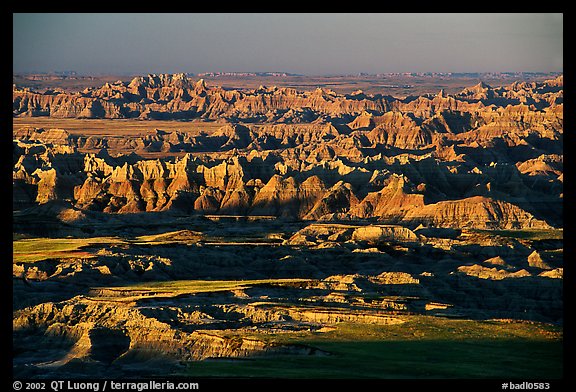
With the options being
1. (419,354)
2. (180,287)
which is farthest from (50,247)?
(419,354)

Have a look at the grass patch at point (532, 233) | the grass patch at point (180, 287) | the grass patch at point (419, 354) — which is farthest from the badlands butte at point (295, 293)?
the grass patch at point (532, 233)

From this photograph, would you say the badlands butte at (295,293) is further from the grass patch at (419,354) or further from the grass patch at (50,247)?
the grass patch at (50,247)

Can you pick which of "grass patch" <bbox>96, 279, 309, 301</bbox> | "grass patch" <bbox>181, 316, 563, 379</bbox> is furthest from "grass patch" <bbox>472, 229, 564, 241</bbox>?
"grass patch" <bbox>181, 316, 563, 379</bbox>

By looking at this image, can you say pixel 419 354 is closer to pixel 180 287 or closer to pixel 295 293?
pixel 295 293

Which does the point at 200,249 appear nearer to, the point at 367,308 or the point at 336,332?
the point at 367,308

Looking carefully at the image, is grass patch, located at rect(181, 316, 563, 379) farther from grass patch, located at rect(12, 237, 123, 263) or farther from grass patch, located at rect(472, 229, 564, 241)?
grass patch, located at rect(472, 229, 564, 241)
